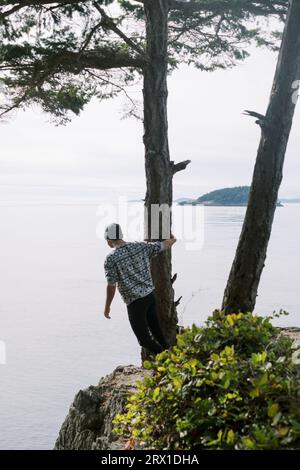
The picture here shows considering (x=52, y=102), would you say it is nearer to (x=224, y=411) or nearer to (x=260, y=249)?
(x=260, y=249)

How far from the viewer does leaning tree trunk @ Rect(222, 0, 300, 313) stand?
989cm

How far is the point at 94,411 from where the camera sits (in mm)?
7773

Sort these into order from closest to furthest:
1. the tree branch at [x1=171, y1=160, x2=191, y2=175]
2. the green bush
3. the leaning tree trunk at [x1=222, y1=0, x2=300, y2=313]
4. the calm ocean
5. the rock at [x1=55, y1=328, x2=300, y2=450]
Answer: the green bush < the rock at [x1=55, y1=328, x2=300, y2=450] < the leaning tree trunk at [x1=222, y1=0, x2=300, y2=313] < the tree branch at [x1=171, y1=160, x2=191, y2=175] < the calm ocean

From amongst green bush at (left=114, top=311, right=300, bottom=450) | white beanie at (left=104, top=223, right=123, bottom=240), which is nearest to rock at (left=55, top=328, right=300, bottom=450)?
white beanie at (left=104, top=223, right=123, bottom=240)

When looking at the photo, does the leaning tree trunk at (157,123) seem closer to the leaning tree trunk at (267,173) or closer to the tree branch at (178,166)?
the tree branch at (178,166)

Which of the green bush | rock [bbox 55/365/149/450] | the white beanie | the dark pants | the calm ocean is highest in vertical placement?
the white beanie

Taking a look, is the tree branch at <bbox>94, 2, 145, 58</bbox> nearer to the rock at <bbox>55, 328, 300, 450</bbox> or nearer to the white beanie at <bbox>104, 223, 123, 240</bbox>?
the white beanie at <bbox>104, 223, 123, 240</bbox>

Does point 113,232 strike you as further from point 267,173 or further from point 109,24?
point 109,24

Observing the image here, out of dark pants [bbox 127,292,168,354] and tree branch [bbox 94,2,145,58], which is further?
tree branch [bbox 94,2,145,58]

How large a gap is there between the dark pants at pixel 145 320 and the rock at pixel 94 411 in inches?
19.0

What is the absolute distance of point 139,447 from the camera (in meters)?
4.27

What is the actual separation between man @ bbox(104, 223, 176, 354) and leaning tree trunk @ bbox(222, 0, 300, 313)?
2931 millimetres

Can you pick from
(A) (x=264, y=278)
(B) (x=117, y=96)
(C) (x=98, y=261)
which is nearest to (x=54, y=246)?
(C) (x=98, y=261)

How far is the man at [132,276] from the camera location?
7.38 metres
